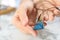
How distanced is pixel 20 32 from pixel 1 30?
11 cm

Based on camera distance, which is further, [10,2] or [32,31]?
[10,2]

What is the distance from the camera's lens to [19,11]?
81 centimetres

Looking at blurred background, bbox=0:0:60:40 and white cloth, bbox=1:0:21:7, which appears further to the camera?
white cloth, bbox=1:0:21:7

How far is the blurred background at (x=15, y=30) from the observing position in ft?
2.34

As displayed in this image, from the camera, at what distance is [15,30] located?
0.75 m

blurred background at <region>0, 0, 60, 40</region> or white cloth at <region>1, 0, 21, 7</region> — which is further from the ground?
white cloth at <region>1, 0, 21, 7</region>

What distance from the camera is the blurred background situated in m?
0.71

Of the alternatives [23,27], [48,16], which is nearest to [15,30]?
[23,27]

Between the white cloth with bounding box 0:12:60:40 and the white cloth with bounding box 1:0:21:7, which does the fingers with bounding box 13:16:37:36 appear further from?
the white cloth with bounding box 1:0:21:7

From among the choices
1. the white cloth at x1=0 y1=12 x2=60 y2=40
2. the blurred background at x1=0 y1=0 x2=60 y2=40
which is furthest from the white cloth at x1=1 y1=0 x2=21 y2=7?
the white cloth at x1=0 y1=12 x2=60 y2=40

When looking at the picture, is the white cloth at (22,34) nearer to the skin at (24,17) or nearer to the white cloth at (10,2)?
the skin at (24,17)

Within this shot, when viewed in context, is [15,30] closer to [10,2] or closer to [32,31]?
[32,31]

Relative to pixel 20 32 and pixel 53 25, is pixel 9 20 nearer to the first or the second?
pixel 20 32

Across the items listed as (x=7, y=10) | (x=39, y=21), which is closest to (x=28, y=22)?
(x=39, y=21)
